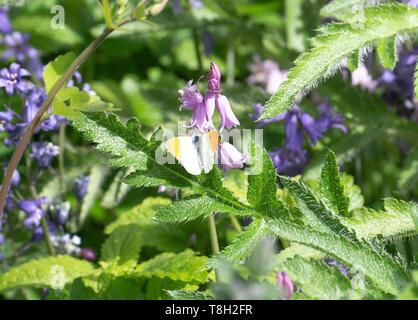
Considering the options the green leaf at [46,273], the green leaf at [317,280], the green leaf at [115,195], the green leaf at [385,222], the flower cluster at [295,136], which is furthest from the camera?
the green leaf at [115,195]

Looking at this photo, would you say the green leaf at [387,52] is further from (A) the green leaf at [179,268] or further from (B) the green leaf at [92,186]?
(B) the green leaf at [92,186]

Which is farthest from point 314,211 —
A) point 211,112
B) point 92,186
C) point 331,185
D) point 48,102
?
point 92,186

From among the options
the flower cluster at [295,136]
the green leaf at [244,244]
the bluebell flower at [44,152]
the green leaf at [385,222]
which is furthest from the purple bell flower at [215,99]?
the bluebell flower at [44,152]

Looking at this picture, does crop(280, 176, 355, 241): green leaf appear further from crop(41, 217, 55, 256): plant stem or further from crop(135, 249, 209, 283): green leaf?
crop(41, 217, 55, 256): plant stem

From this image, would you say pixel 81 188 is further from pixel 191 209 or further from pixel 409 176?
pixel 409 176

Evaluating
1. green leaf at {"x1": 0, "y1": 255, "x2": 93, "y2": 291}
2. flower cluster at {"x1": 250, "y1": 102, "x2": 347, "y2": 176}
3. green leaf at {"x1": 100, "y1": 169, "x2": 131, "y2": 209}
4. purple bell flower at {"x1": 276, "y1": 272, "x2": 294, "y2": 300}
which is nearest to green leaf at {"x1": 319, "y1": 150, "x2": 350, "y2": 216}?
purple bell flower at {"x1": 276, "y1": 272, "x2": 294, "y2": 300}

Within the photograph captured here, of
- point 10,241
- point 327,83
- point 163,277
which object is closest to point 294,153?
point 327,83
